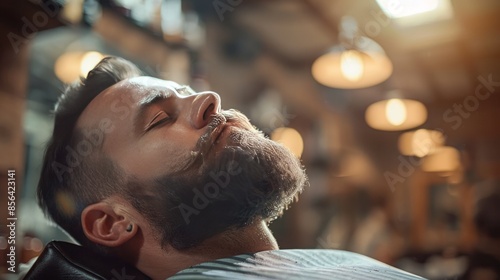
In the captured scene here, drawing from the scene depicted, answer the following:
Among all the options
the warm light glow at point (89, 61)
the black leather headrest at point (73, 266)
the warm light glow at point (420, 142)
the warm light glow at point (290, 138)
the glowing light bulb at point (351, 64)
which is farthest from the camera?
the warm light glow at point (420, 142)

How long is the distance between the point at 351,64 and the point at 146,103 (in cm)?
184

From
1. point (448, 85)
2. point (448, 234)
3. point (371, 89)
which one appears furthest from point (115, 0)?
point (448, 234)

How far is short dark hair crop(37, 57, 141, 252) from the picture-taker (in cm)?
156

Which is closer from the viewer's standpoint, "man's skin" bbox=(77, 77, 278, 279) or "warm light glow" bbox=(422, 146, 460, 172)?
"man's skin" bbox=(77, 77, 278, 279)

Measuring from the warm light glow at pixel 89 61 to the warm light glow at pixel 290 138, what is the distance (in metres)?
1.03

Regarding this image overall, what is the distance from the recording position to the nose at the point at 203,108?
1.58 meters

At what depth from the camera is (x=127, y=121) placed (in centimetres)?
158

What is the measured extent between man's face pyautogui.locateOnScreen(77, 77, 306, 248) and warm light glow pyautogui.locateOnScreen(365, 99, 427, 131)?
72.0 inches

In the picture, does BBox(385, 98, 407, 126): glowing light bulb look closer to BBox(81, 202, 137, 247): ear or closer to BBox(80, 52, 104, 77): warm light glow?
BBox(80, 52, 104, 77): warm light glow

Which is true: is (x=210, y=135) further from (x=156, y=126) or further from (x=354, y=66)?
(x=354, y=66)

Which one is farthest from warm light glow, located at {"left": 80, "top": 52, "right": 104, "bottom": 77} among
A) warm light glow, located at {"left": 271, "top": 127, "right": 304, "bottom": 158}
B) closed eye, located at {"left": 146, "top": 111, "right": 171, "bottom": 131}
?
warm light glow, located at {"left": 271, "top": 127, "right": 304, "bottom": 158}

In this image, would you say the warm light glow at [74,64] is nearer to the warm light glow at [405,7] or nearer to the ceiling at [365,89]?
the ceiling at [365,89]

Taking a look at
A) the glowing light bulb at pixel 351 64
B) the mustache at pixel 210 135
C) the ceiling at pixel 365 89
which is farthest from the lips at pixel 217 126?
the glowing light bulb at pixel 351 64

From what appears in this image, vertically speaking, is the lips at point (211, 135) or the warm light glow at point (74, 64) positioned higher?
the lips at point (211, 135)
